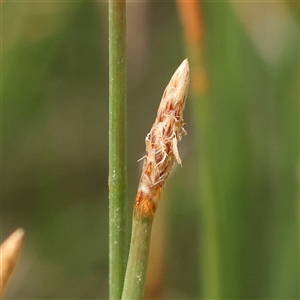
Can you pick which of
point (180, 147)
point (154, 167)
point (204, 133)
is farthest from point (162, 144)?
point (180, 147)

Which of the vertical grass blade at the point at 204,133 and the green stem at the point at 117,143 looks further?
the vertical grass blade at the point at 204,133

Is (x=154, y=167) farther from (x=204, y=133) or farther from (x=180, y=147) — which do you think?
(x=180, y=147)

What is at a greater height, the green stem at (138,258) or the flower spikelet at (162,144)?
the flower spikelet at (162,144)

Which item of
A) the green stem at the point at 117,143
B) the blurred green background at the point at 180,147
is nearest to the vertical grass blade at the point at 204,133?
the blurred green background at the point at 180,147

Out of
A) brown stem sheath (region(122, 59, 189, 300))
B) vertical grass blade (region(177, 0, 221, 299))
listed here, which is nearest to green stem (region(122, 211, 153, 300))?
brown stem sheath (region(122, 59, 189, 300))

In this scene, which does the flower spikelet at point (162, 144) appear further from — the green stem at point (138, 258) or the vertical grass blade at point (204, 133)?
the vertical grass blade at point (204, 133)

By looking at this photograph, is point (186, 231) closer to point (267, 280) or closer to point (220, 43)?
point (267, 280)

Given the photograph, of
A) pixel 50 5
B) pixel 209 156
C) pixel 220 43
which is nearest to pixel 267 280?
pixel 209 156
